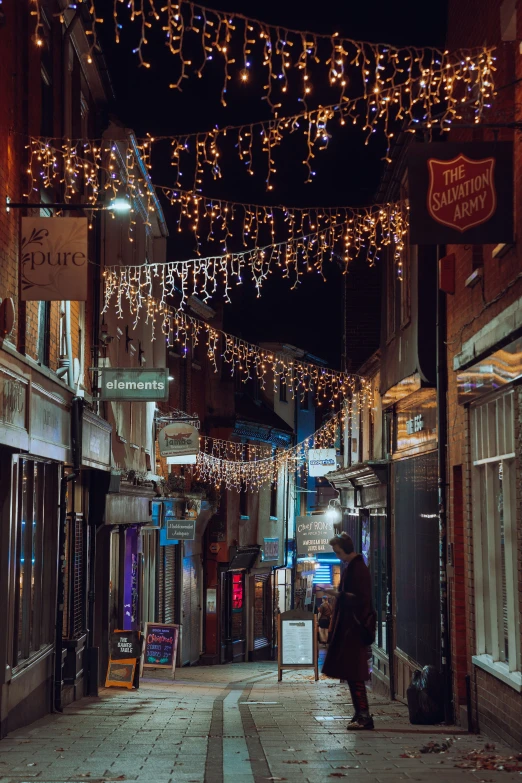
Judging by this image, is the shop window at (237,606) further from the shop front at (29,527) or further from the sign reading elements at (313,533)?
the shop front at (29,527)

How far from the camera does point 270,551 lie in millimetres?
40250

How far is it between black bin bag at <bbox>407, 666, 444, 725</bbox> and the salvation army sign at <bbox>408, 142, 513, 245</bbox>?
5.34 metres

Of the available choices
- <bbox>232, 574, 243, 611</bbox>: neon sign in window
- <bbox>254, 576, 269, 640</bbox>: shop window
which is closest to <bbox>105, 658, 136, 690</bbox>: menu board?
<bbox>232, 574, 243, 611</bbox>: neon sign in window

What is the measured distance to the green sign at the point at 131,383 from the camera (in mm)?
16562

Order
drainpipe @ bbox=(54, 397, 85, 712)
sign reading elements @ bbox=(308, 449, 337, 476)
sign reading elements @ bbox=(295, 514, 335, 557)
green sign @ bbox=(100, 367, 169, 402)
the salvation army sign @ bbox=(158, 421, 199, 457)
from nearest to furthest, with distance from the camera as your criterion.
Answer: drainpipe @ bbox=(54, 397, 85, 712) < green sign @ bbox=(100, 367, 169, 402) < the salvation army sign @ bbox=(158, 421, 199, 457) < sign reading elements @ bbox=(295, 514, 335, 557) < sign reading elements @ bbox=(308, 449, 337, 476)

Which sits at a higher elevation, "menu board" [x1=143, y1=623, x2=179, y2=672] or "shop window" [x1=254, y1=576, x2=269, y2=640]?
"menu board" [x1=143, y1=623, x2=179, y2=672]

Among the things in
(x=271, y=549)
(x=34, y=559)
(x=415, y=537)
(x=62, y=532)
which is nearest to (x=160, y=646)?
(x=62, y=532)

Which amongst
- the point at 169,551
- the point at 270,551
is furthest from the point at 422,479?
the point at 270,551

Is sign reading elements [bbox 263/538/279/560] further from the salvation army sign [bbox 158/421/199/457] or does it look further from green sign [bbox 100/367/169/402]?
green sign [bbox 100/367/169/402]

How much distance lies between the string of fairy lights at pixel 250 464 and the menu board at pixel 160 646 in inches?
350

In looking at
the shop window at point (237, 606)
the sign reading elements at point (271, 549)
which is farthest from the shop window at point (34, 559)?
the sign reading elements at point (271, 549)

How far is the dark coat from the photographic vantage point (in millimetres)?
9969

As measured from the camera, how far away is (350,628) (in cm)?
1008

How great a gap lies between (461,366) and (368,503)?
968 cm
